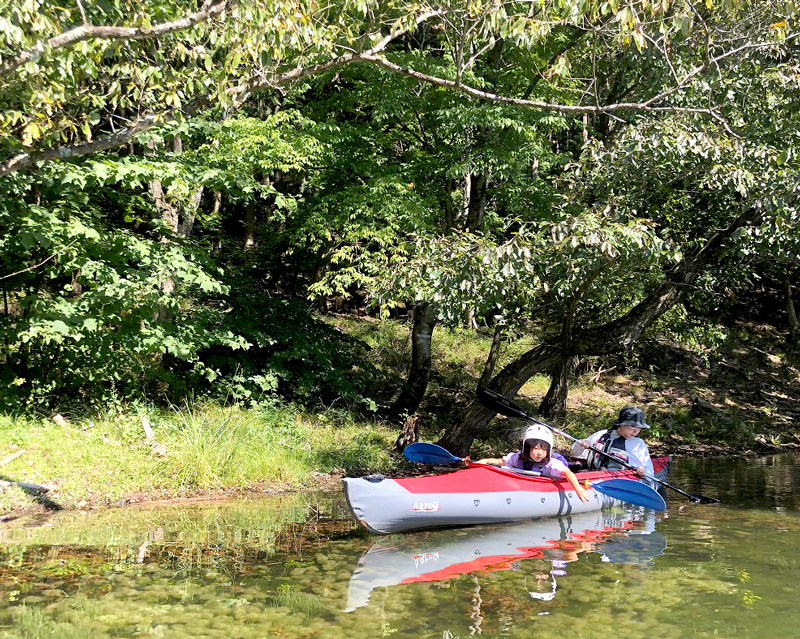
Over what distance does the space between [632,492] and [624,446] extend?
0.82 metres

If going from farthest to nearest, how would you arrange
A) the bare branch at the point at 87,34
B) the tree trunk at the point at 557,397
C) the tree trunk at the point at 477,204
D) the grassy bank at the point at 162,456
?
the tree trunk at the point at 557,397, the tree trunk at the point at 477,204, the grassy bank at the point at 162,456, the bare branch at the point at 87,34

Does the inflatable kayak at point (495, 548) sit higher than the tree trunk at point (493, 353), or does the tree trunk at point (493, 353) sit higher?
the tree trunk at point (493, 353)

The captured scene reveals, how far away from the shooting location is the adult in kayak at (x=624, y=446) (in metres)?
8.91

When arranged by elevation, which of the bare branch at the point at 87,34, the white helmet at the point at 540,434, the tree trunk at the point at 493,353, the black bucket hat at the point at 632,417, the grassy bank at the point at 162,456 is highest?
the bare branch at the point at 87,34

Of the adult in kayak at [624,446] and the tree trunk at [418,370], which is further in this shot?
the tree trunk at [418,370]

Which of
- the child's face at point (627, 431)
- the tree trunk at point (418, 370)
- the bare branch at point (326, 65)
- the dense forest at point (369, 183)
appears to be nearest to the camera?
the bare branch at point (326, 65)

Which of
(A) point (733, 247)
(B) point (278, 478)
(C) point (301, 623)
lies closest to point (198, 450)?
(B) point (278, 478)

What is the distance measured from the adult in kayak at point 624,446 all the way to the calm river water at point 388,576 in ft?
2.51

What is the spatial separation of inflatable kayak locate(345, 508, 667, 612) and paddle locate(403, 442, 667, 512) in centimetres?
21

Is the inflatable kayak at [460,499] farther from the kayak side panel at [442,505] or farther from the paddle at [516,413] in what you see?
the paddle at [516,413]

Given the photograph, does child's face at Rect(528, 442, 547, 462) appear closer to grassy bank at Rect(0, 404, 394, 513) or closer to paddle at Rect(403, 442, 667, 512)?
paddle at Rect(403, 442, 667, 512)

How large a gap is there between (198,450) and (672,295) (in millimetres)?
6594

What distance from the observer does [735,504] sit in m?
8.73

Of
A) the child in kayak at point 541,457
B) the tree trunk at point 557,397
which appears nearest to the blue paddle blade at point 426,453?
the child in kayak at point 541,457
